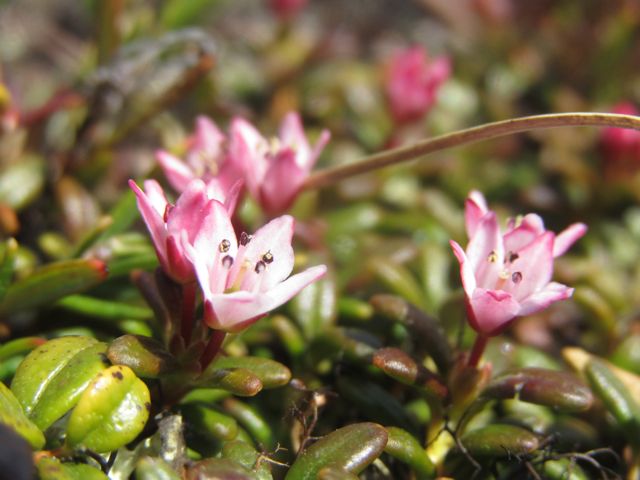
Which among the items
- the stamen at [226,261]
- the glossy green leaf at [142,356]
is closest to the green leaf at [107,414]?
the glossy green leaf at [142,356]

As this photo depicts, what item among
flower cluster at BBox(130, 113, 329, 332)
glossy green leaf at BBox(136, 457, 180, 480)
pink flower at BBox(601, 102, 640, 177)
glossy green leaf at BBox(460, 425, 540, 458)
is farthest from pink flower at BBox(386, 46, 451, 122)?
glossy green leaf at BBox(136, 457, 180, 480)

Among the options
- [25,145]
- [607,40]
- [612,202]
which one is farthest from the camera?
[607,40]

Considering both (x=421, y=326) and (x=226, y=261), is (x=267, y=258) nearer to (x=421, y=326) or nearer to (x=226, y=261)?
(x=226, y=261)

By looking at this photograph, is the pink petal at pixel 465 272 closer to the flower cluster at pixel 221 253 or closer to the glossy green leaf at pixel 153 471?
the flower cluster at pixel 221 253

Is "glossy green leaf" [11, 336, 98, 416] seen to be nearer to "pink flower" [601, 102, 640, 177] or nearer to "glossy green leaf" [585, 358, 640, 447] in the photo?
"glossy green leaf" [585, 358, 640, 447]

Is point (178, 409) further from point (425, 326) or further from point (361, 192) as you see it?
point (361, 192)

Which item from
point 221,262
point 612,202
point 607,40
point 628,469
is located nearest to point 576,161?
point 612,202

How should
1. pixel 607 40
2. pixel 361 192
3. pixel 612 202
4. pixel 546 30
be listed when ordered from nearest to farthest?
1. pixel 361 192
2. pixel 612 202
3. pixel 607 40
4. pixel 546 30
